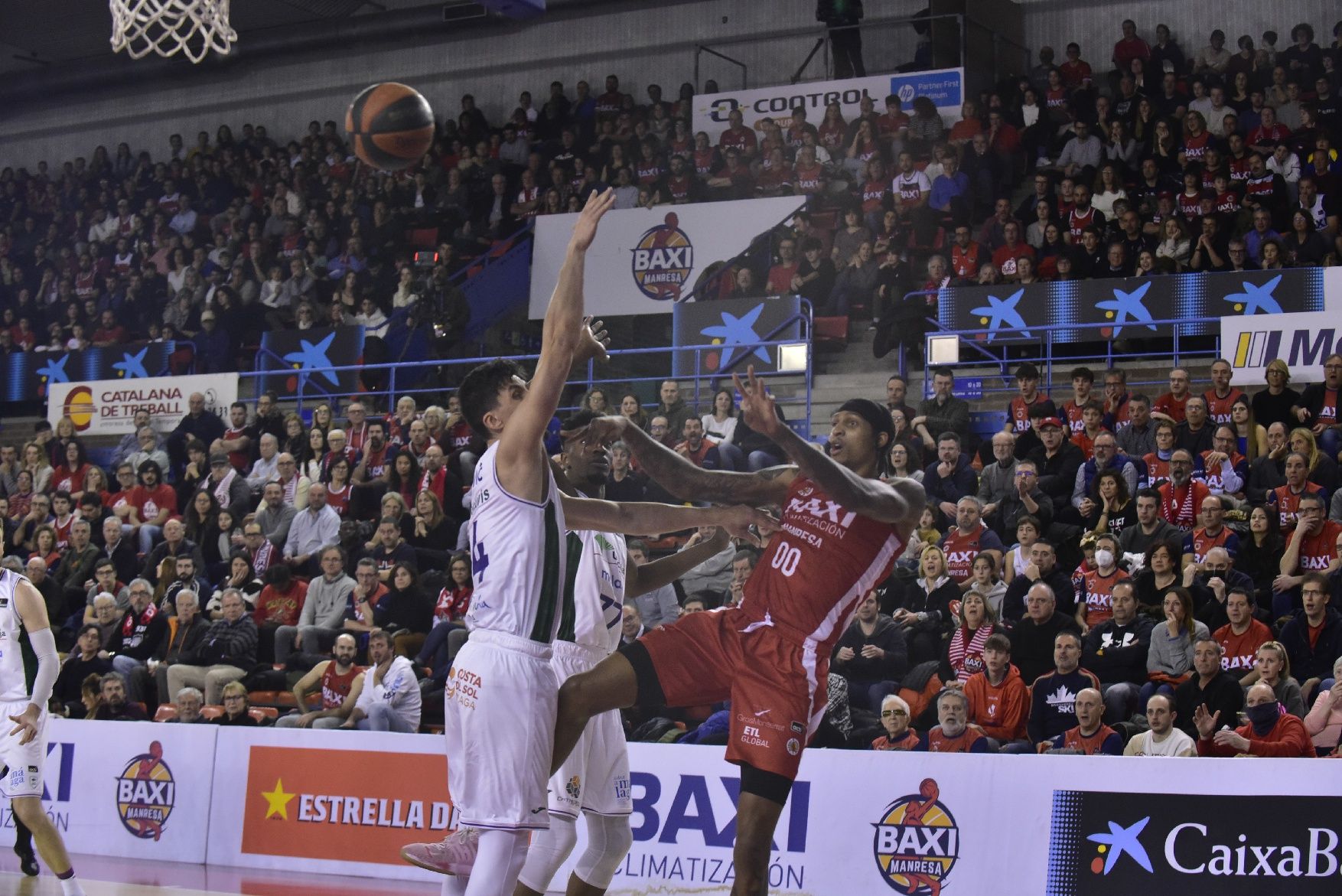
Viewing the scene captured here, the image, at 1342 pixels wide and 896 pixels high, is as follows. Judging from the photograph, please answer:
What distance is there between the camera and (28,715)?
9148 millimetres

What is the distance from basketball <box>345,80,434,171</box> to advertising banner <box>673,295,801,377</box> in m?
7.35

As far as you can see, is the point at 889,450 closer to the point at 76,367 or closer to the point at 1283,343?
the point at 1283,343

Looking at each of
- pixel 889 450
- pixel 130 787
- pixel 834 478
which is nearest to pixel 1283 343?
pixel 889 450

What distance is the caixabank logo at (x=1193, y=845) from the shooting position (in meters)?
8.02

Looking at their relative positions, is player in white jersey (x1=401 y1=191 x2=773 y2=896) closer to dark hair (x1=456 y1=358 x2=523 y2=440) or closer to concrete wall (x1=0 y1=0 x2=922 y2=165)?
dark hair (x1=456 y1=358 x2=523 y2=440)

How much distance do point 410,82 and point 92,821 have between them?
17936 mm

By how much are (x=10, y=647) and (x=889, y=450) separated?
765 cm

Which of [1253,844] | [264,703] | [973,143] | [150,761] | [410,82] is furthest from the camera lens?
[410,82]

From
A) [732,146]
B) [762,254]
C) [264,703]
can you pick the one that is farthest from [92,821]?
[732,146]

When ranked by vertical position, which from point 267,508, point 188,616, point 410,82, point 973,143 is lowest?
point 188,616

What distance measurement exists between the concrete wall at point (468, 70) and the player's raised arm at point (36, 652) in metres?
16.5

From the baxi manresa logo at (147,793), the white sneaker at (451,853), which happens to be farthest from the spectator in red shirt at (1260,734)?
the baxi manresa logo at (147,793)

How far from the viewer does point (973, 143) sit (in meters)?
18.9

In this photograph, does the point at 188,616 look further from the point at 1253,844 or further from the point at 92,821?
the point at 1253,844
